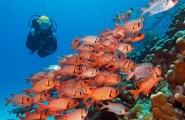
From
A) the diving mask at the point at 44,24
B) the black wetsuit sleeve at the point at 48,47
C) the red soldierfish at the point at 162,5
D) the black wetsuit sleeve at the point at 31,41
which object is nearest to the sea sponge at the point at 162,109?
the red soldierfish at the point at 162,5

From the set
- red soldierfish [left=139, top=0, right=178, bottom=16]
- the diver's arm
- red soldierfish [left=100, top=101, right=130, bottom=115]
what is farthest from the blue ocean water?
red soldierfish [left=100, top=101, right=130, bottom=115]

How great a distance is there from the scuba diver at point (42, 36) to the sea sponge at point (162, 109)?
8193 mm

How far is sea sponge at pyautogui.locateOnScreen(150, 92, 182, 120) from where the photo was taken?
2713 mm

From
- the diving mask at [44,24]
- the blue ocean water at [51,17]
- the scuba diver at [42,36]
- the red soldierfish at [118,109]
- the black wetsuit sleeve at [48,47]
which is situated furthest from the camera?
the blue ocean water at [51,17]

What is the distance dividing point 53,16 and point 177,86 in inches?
6493

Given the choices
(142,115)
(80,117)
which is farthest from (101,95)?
(142,115)

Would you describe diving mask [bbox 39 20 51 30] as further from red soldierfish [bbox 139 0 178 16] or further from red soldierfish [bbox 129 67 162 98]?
red soldierfish [bbox 129 67 162 98]

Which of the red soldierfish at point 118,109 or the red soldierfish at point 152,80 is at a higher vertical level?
the red soldierfish at point 152,80

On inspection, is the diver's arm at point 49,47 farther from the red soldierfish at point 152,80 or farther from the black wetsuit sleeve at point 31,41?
the red soldierfish at point 152,80

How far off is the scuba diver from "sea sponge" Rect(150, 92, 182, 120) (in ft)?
26.9

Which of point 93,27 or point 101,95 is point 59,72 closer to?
point 101,95

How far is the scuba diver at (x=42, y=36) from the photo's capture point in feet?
33.0

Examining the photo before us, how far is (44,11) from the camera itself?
160250mm

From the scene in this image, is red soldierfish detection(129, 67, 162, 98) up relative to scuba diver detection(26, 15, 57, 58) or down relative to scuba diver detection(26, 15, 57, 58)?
down
